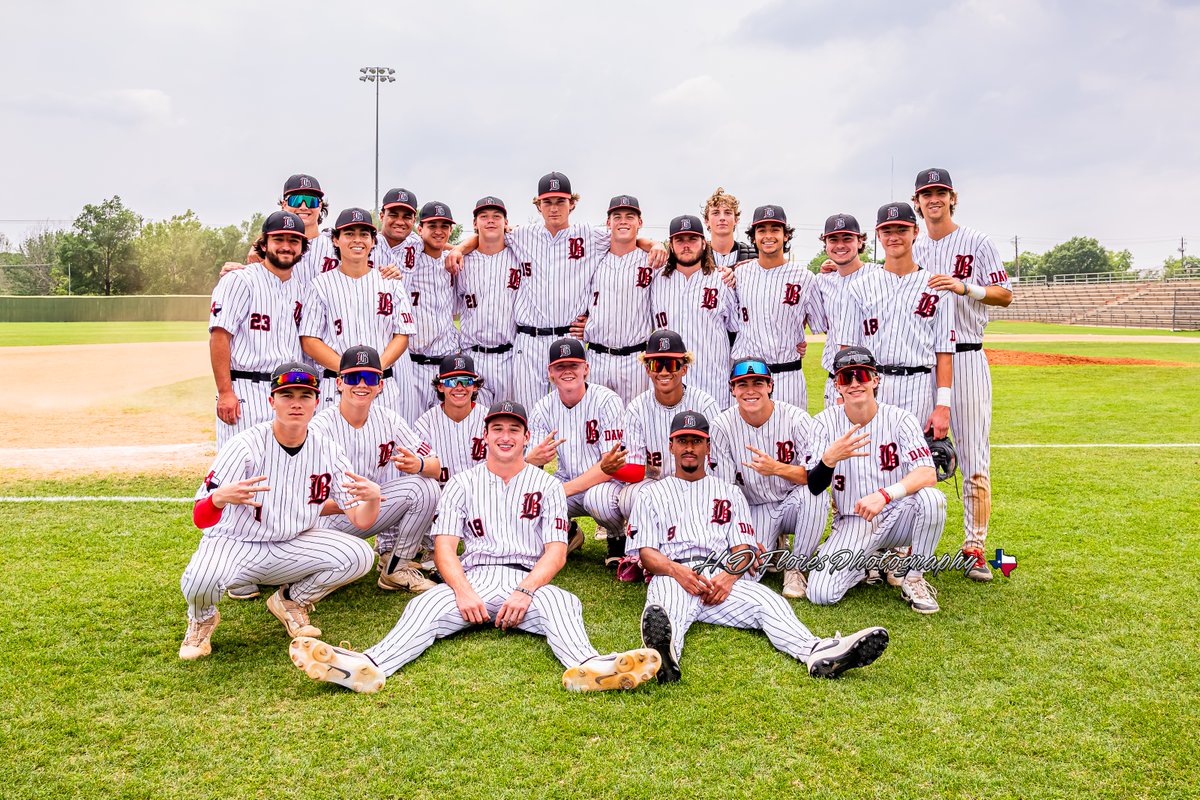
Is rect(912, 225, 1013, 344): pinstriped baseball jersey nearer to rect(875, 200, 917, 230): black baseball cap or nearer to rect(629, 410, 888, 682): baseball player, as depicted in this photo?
rect(875, 200, 917, 230): black baseball cap

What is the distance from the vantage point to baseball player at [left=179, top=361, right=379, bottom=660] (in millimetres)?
4383

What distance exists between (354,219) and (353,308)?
0.60m

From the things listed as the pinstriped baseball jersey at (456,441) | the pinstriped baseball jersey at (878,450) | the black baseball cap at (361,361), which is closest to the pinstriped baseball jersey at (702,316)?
the pinstriped baseball jersey at (878,450)

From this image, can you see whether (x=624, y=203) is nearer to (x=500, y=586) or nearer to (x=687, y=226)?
(x=687, y=226)

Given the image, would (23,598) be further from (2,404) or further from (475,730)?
(2,404)

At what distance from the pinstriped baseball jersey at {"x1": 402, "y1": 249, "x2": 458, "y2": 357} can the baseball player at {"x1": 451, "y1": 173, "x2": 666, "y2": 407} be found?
0.96 ft

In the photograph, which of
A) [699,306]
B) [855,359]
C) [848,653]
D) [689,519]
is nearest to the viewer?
[848,653]

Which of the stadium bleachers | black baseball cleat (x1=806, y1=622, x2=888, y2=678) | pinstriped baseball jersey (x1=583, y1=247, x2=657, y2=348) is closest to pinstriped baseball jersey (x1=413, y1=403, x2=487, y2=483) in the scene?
pinstriped baseball jersey (x1=583, y1=247, x2=657, y2=348)

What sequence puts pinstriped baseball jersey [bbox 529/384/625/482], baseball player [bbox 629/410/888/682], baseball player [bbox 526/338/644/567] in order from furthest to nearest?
pinstriped baseball jersey [bbox 529/384/625/482] < baseball player [bbox 526/338/644/567] < baseball player [bbox 629/410/888/682]

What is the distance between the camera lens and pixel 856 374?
5176 mm

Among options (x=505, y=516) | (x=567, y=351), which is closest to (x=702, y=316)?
(x=567, y=351)

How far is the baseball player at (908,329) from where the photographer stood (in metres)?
5.56

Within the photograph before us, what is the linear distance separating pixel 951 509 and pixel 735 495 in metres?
3.35

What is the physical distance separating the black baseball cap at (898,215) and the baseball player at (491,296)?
8.98 ft
